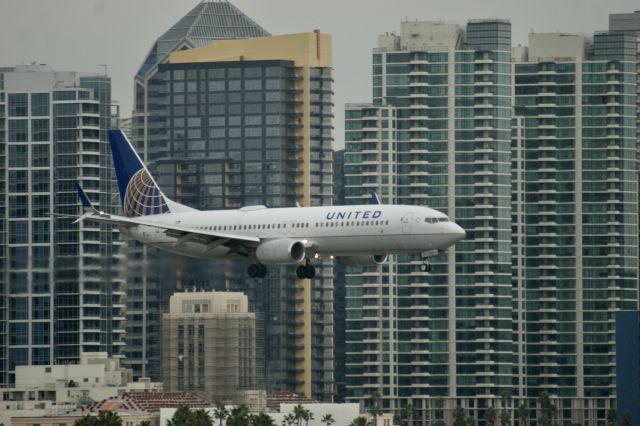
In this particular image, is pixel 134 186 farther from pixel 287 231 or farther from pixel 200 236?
pixel 287 231

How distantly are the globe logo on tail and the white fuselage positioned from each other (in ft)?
16.8

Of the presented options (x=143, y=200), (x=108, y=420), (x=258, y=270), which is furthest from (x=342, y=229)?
(x=108, y=420)

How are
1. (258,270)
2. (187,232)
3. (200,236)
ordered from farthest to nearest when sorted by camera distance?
(258,270) → (200,236) → (187,232)

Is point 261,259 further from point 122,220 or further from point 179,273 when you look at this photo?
point 179,273

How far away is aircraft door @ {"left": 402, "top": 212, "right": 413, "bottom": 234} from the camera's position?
130 meters

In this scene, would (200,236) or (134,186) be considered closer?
(200,236)

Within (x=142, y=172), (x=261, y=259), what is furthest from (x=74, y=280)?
(x=261, y=259)

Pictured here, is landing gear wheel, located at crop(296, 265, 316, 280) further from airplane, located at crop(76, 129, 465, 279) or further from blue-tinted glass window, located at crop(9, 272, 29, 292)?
blue-tinted glass window, located at crop(9, 272, 29, 292)

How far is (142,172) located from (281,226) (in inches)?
626

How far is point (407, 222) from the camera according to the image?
425 feet

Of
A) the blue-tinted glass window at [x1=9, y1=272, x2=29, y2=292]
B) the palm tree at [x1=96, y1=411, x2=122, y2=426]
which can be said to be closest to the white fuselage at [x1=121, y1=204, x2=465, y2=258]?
the blue-tinted glass window at [x1=9, y1=272, x2=29, y2=292]

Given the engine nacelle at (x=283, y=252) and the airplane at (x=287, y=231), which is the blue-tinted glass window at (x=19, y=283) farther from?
the engine nacelle at (x=283, y=252)

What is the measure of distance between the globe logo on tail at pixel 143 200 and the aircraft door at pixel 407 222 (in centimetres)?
2080

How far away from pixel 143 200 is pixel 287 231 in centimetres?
1458
